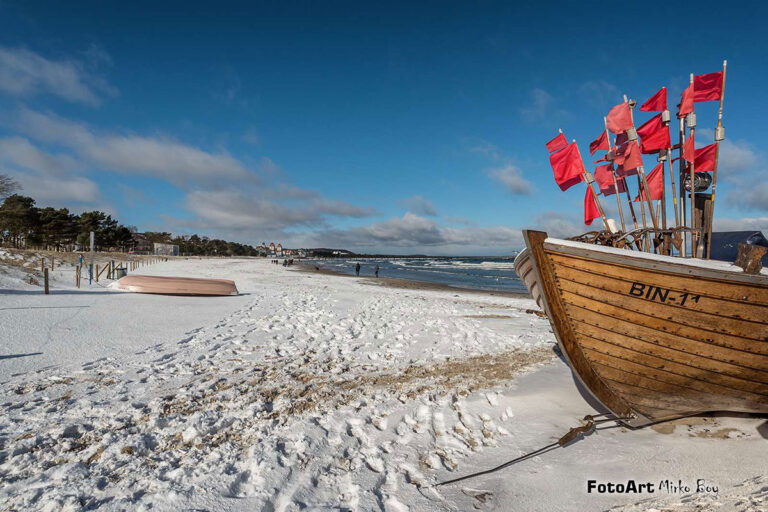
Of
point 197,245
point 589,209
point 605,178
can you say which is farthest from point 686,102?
point 197,245

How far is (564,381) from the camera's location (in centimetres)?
525

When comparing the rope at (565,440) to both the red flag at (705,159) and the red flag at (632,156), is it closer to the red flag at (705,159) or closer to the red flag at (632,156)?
the red flag at (632,156)

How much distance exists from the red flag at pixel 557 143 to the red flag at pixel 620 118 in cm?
68

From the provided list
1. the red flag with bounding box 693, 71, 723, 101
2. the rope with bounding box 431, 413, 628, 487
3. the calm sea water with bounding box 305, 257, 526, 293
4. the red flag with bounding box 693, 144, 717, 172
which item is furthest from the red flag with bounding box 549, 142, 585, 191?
the calm sea water with bounding box 305, 257, 526, 293

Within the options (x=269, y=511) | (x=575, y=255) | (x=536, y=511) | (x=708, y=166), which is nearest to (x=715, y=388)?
(x=575, y=255)

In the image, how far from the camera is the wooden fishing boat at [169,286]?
40.2ft

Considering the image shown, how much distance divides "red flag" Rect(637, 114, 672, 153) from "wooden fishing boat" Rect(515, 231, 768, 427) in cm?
278

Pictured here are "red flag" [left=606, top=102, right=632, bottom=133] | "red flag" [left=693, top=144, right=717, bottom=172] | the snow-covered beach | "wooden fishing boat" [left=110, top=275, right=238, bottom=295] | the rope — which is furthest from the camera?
"wooden fishing boat" [left=110, top=275, right=238, bottom=295]

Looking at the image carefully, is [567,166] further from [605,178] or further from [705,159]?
[705,159]

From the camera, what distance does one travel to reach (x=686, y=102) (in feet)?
16.4

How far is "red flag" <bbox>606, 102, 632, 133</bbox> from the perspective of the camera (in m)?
5.09

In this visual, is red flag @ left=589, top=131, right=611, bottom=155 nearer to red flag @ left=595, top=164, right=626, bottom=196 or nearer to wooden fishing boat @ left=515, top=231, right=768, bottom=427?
red flag @ left=595, top=164, right=626, bottom=196

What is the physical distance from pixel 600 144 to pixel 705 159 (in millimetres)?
1522

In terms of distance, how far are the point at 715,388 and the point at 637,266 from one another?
1.52 m
